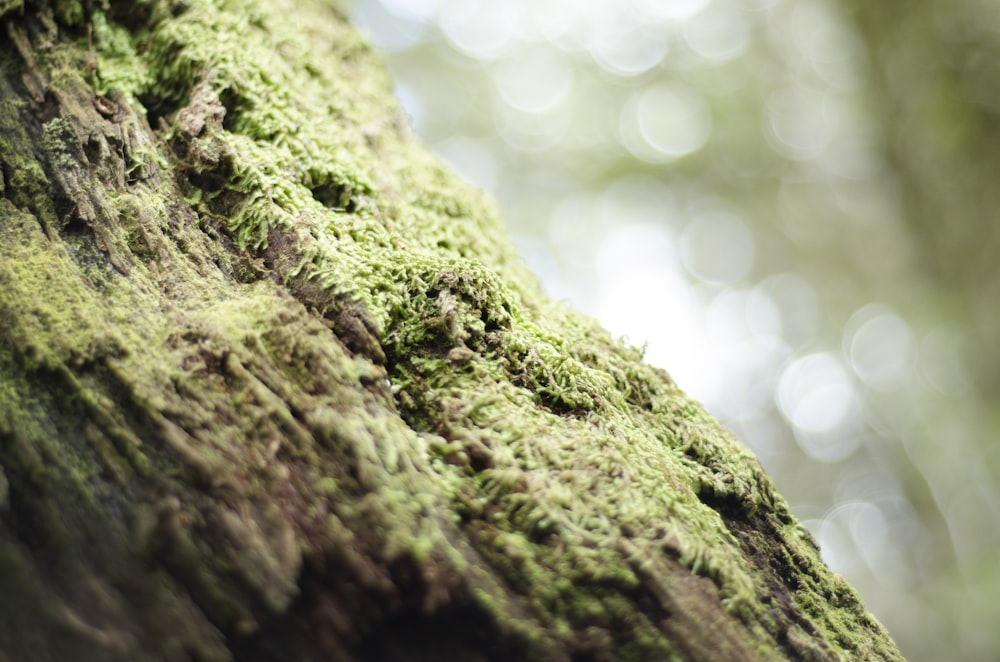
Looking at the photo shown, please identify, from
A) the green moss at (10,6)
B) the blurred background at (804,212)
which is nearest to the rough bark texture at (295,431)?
the green moss at (10,6)

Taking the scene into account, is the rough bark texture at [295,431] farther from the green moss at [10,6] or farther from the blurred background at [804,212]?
the blurred background at [804,212]

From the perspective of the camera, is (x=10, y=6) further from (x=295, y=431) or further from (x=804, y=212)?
(x=804, y=212)

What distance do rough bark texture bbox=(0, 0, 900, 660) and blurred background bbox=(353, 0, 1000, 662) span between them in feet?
21.6

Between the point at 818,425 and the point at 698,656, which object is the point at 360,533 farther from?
the point at 818,425

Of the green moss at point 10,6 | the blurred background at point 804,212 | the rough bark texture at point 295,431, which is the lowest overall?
the rough bark texture at point 295,431

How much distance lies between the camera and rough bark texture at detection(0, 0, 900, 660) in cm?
127

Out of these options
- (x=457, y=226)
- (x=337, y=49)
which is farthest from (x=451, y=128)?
(x=457, y=226)

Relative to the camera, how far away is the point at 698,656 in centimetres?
136

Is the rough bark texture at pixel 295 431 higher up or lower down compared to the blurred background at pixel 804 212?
lower down

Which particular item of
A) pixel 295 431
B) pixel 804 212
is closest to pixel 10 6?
pixel 295 431

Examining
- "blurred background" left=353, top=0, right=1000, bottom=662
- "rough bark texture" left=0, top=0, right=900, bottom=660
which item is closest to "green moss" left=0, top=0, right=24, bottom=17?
"rough bark texture" left=0, top=0, right=900, bottom=660

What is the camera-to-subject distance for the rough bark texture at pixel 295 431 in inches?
49.9

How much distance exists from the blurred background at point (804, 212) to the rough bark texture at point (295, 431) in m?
6.58

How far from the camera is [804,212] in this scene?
12750mm
